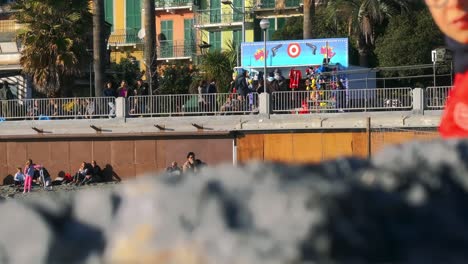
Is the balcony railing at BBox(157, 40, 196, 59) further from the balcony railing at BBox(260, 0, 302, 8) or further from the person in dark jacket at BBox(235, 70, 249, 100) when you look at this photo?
the person in dark jacket at BBox(235, 70, 249, 100)

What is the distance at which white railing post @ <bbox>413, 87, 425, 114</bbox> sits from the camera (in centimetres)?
2306

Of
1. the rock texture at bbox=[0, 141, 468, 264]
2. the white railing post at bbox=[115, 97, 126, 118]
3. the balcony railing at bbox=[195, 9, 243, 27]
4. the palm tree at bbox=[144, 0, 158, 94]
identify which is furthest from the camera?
the balcony railing at bbox=[195, 9, 243, 27]

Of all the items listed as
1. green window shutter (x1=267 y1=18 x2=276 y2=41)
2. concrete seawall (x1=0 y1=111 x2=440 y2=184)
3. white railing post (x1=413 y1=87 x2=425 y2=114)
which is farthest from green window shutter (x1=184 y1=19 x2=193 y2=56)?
white railing post (x1=413 y1=87 x2=425 y2=114)

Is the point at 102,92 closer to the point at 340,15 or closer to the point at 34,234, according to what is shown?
the point at 340,15

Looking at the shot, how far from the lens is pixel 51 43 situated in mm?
31391

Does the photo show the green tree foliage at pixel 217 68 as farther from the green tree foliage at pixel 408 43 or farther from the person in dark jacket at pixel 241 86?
the person in dark jacket at pixel 241 86

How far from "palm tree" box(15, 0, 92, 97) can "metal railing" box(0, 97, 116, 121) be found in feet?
11.2

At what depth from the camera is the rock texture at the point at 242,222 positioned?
1228mm

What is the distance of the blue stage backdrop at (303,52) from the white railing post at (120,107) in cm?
544

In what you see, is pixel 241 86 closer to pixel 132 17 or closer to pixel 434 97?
pixel 434 97

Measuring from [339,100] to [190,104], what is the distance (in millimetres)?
4941

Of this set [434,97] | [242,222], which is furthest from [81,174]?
[242,222]

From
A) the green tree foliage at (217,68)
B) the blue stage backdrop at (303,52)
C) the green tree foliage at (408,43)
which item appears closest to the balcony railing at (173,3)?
the green tree foliage at (217,68)

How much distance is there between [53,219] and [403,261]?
553mm
